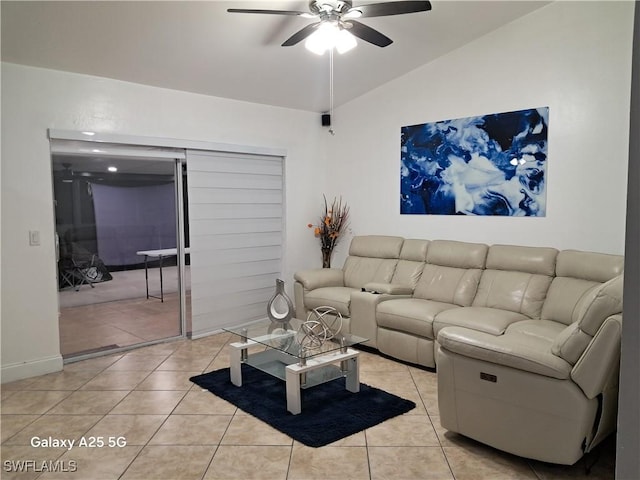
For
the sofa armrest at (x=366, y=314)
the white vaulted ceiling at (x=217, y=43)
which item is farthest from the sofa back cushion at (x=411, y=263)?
the white vaulted ceiling at (x=217, y=43)

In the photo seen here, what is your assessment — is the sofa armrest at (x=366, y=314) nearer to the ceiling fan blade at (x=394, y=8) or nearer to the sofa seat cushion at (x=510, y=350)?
the sofa seat cushion at (x=510, y=350)

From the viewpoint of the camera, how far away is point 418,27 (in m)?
4.00

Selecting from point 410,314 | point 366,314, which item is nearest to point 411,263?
point 366,314

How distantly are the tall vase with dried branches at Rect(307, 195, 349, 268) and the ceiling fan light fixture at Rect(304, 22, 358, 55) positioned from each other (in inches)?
104

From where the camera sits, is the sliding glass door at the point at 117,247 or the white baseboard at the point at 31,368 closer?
the white baseboard at the point at 31,368

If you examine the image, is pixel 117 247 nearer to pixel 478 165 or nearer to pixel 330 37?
pixel 330 37

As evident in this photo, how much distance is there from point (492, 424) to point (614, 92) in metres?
2.73

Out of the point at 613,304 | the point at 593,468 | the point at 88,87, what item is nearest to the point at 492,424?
the point at 593,468

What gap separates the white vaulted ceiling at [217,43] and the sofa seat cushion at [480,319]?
243cm

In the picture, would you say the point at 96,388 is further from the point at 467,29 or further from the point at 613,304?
the point at 467,29

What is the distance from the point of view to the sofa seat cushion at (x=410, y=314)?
385 cm

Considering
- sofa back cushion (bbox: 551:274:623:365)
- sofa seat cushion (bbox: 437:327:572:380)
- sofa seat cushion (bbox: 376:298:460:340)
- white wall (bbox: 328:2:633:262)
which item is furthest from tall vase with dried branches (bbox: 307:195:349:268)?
sofa back cushion (bbox: 551:274:623:365)

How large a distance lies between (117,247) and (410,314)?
2.79 meters

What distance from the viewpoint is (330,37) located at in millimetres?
3236
